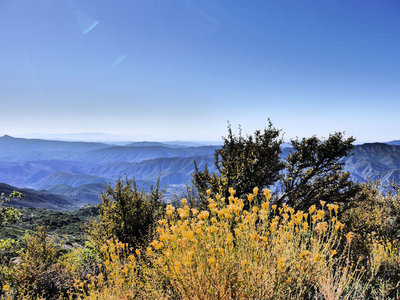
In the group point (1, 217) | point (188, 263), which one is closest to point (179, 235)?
point (188, 263)

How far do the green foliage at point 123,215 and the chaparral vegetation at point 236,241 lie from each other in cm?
4

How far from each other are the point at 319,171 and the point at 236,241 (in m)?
11.5

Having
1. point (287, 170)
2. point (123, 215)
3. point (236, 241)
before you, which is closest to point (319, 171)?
point (287, 170)

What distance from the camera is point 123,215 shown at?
866 cm

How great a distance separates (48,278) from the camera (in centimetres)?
670

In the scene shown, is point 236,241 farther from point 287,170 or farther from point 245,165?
point 287,170

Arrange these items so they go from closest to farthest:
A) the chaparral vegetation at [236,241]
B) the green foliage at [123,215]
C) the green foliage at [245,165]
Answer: the chaparral vegetation at [236,241] → the green foliage at [123,215] → the green foliage at [245,165]

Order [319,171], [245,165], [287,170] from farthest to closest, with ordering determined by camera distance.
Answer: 1. [287,170]
2. [319,171]
3. [245,165]

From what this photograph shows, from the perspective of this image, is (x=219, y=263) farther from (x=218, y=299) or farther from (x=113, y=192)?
(x=113, y=192)

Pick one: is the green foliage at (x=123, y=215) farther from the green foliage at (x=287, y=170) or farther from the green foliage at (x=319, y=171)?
the green foliage at (x=319, y=171)

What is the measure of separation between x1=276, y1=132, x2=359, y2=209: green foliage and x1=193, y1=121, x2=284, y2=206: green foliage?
42.0 inches

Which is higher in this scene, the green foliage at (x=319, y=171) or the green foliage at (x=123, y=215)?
the green foliage at (x=319, y=171)

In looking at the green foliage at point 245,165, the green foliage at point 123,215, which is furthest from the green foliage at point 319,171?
the green foliage at point 123,215

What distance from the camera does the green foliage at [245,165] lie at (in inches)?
426
